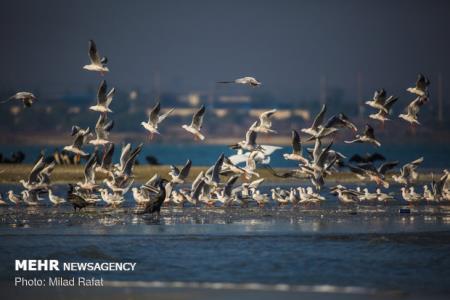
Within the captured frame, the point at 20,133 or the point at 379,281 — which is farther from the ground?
the point at 20,133

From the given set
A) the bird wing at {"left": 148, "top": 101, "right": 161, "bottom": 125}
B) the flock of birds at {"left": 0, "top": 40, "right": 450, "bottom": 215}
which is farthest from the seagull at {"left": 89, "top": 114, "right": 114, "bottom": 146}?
the bird wing at {"left": 148, "top": 101, "right": 161, "bottom": 125}

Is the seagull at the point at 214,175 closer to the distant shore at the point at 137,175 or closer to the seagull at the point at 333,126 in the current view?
the seagull at the point at 333,126

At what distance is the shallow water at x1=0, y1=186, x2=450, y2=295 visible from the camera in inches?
709

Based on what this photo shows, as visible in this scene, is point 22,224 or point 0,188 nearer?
point 22,224

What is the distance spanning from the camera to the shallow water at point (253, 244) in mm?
18000

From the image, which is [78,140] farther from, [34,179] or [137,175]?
[137,175]

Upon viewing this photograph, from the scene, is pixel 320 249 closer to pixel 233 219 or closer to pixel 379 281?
pixel 379 281

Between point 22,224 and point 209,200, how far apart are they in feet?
17.9

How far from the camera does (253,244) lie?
21281 mm

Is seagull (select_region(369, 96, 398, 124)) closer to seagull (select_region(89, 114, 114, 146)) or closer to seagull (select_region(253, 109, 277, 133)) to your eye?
seagull (select_region(253, 109, 277, 133))

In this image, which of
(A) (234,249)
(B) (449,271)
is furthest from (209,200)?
(B) (449,271)

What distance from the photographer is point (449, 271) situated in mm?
18531

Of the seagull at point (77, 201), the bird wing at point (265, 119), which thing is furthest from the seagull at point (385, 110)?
the seagull at point (77, 201)

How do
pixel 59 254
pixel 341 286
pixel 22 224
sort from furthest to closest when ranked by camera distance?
pixel 22 224
pixel 59 254
pixel 341 286
